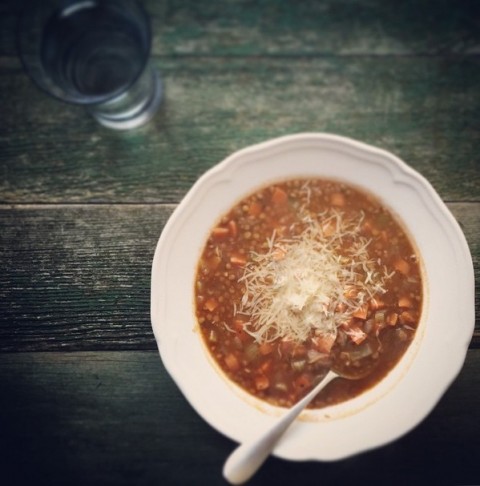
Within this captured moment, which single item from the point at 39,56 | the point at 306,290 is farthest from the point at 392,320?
the point at 39,56

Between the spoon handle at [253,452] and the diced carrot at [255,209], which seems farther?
the diced carrot at [255,209]

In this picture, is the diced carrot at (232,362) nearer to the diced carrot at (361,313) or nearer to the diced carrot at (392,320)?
the diced carrot at (361,313)

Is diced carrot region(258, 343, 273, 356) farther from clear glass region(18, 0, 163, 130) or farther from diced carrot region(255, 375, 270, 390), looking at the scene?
clear glass region(18, 0, 163, 130)

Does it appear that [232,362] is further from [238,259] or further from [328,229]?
[328,229]

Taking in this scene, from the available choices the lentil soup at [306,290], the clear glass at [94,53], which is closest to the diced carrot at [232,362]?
the lentil soup at [306,290]

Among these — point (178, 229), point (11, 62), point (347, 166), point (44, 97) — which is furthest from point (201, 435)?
point (11, 62)

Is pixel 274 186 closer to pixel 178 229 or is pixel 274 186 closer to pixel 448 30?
pixel 178 229
